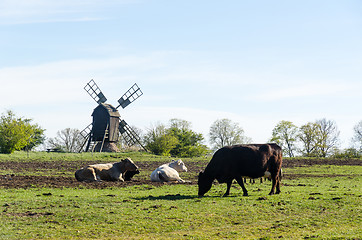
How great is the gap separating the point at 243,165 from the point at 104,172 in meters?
10.2

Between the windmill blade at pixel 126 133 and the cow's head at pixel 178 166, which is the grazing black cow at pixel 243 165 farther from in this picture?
the windmill blade at pixel 126 133

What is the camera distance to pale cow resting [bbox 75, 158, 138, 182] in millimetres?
26625

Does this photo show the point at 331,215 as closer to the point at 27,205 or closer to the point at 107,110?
the point at 27,205

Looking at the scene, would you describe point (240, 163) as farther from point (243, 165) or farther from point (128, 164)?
point (128, 164)

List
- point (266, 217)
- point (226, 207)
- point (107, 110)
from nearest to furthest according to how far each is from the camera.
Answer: point (266, 217), point (226, 207), point (107, 110)

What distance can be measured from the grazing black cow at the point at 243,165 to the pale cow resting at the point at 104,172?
27.1ft

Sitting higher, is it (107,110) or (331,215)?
(107,110)

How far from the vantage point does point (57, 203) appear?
17.2m

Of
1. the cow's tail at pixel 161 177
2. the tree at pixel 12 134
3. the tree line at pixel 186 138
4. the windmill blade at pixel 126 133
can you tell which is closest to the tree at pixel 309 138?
the tree line at pixel 186 138

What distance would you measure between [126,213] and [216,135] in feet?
290

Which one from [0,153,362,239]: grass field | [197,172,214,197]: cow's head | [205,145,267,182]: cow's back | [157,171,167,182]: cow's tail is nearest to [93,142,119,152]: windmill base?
[157,171,167,182]: cow's tail

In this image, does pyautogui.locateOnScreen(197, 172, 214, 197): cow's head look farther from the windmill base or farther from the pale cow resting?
the windmill base

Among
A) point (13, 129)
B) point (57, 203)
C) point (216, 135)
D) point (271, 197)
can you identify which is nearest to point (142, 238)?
point (57, 203)

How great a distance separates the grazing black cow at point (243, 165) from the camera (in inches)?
784
